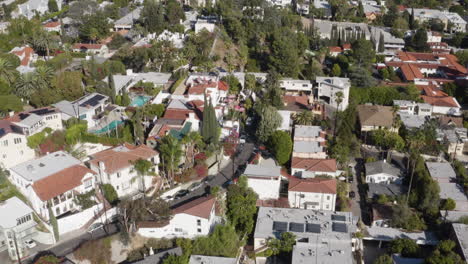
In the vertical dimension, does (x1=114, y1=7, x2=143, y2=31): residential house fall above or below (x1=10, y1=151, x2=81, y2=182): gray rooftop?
above

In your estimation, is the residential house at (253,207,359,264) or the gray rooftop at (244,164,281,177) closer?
the residential house at (253,207,359,264)

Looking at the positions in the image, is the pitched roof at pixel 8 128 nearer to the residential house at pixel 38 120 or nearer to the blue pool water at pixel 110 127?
the residential house at pixel 38 120

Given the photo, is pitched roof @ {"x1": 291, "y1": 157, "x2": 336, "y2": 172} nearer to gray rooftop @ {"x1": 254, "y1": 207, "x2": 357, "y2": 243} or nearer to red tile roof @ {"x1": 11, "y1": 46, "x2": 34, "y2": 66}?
gray rooftop @ {"x1": 254, "y1": 207, "x2": 357, "y2": 243}

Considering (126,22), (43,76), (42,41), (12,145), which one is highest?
(42,41)

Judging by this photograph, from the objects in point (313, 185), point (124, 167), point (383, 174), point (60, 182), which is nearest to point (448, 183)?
point (383, 174)

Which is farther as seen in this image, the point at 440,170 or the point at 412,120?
the point at 412,120

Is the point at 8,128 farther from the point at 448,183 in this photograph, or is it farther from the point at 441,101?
the point at 441,101

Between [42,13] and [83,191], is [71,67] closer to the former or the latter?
[83,191]

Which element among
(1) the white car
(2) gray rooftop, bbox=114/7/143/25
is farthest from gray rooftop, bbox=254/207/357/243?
(2) gray rooftop, bbox=114/7/143/25
